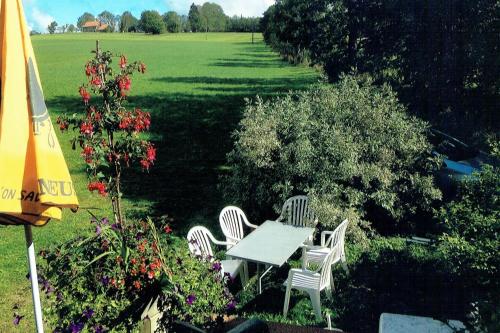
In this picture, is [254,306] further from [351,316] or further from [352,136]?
[352,136]

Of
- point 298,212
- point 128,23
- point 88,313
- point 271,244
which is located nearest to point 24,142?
point 88,313

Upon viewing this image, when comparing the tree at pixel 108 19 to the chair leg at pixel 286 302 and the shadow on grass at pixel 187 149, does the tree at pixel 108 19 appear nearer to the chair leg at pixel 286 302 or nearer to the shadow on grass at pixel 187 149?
the shadow on grass at pixel 187 149

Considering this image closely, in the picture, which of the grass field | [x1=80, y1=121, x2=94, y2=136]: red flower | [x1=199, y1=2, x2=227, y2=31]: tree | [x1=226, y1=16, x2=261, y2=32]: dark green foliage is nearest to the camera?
[x1=80, y1=121, x2=94, y2=136]: red flower

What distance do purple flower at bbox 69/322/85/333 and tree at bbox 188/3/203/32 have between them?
141 m

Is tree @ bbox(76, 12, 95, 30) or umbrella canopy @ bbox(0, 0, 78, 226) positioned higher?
tree @ bbox(76, 12, 95, 30)

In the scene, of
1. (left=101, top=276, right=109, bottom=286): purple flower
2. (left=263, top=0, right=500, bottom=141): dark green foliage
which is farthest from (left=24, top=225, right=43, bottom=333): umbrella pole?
(left=263, top=0, right=500, bottom=141): dark green foliage

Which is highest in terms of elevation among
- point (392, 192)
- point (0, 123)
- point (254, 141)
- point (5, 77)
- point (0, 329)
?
point (5, 77)

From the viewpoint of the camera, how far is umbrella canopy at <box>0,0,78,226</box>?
3.21 m

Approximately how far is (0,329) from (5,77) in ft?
14.1

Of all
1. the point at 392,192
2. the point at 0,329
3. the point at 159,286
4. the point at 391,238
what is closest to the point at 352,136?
the point at 392,192

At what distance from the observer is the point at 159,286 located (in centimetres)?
447

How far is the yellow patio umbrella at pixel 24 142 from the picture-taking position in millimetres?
3211

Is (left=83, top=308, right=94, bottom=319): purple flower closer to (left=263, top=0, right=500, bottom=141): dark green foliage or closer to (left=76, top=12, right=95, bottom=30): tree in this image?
(left=263, top=0, right=500, bottom=141): dark green foliage

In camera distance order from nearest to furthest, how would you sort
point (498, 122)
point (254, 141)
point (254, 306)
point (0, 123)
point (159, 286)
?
point (0, 123)
point (159, 286)
point (254, 306)
point (254, 141)
point (498, 122)
